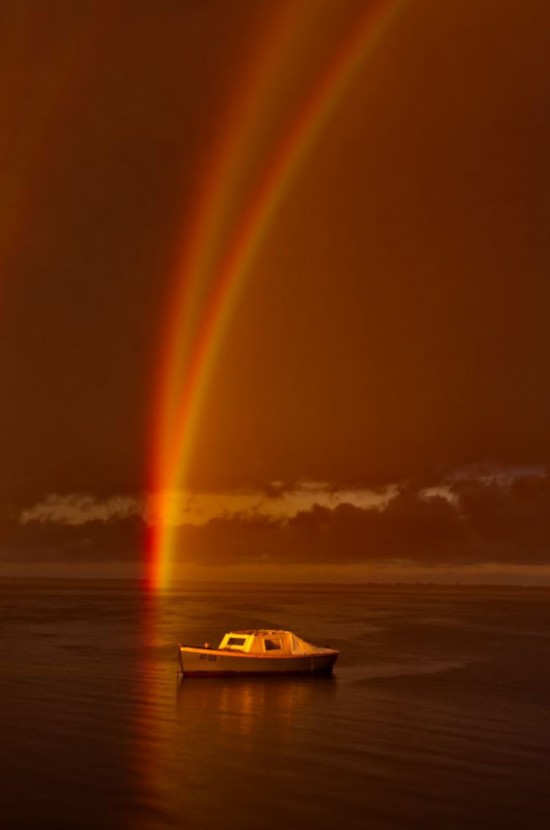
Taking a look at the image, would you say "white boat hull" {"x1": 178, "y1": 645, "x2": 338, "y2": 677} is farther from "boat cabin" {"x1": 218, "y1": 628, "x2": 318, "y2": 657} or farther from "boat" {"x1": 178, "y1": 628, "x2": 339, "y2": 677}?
"boat cabin" {"x1": 218, "y1": 628, "x2": 318, "y2": 657}

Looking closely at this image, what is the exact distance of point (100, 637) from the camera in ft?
468

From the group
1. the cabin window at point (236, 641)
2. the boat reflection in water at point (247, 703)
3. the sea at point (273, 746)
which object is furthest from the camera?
the cabin window at point (236, 641)

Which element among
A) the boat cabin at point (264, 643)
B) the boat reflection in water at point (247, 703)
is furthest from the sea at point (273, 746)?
the boat cabin at point (264, 643)

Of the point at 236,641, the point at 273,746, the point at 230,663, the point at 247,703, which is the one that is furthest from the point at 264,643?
the point at 273,746

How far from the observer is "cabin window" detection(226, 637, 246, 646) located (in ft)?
275

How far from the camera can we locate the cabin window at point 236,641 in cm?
8394

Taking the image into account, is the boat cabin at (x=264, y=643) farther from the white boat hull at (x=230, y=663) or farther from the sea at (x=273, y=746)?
the sea at (x=273, y=746)

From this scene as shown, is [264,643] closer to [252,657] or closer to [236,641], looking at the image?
[252,657]

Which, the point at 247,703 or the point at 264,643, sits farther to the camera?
the point at 264,643

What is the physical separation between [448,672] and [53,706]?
44.1 meters

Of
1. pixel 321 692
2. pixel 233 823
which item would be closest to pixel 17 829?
pixel 233 823

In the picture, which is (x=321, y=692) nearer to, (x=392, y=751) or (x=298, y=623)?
(x=392, y=751)

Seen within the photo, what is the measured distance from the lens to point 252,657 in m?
81.2

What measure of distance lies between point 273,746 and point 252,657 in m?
27.2
